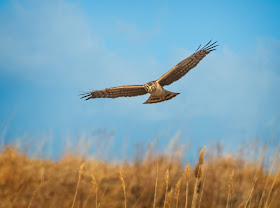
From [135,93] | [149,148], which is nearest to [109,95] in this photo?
[135,93]

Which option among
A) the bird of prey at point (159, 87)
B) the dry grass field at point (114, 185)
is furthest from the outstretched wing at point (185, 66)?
the dry grass field at point (114, 185)

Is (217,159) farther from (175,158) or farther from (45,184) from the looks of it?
(45,184)

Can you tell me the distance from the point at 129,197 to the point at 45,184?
3.82 ft

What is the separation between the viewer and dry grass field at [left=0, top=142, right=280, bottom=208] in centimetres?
446

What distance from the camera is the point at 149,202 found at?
505 cm

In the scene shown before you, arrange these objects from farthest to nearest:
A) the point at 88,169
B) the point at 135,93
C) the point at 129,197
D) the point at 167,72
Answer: the point at 135,93 → the point at 167,72 → the point at 88,169 → the point at 129,197

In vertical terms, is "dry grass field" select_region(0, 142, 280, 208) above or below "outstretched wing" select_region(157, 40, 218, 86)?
below

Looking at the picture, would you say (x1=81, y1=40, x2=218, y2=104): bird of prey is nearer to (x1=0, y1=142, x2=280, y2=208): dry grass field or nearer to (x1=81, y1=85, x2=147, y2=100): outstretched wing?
(x1=81, y1=85, x2=147, y2=100): outstretched wing

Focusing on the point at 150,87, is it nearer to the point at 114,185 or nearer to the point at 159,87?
the point at 159,87

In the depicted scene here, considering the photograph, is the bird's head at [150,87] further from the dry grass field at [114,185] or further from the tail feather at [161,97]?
the dry grass field at [114,185]

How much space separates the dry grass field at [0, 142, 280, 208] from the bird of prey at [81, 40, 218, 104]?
1.68 meters

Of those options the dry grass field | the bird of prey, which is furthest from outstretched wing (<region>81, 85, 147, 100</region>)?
the dry grass field

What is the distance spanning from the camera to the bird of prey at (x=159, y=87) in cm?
796

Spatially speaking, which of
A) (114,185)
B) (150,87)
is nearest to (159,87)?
(150,87)
